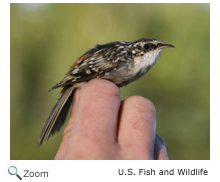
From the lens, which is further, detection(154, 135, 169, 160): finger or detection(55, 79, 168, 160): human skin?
detection(154, 135, 169, 160): finger

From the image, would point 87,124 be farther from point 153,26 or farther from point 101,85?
point 153,26

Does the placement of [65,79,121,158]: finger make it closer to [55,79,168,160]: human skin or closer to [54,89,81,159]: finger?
[55,79,168,160]: human skin

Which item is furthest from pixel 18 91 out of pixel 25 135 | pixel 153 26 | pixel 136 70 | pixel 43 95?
pixel 136 70

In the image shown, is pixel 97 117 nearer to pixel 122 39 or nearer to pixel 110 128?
pixel 110 128
